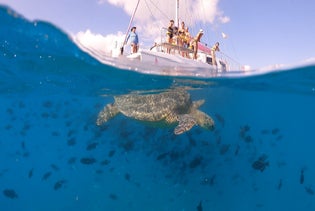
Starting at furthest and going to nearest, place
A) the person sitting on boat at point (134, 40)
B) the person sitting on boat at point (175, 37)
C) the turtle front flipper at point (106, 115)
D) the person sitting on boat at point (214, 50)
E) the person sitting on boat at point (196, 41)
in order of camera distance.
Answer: the person sitting on boat at point (214, 50)
the person sitting on boat at point (196, 41)
the person sitting on boat at point (175, 37)
the person sitting on boat at point (134, 40)
the turtle front flipper at point (106, 115)

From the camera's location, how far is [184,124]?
426 inches

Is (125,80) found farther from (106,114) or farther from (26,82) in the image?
(26,82)

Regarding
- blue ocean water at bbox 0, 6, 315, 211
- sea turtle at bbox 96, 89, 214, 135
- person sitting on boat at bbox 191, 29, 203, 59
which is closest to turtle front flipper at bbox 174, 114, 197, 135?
sea turtle at bbox 96, 89, 214, 135

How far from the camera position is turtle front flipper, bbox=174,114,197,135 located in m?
10.3

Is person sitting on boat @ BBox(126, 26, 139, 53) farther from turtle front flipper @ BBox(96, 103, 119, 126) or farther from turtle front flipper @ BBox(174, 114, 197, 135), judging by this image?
turtle front flipper @ BBox(174, 114, 197, 135)

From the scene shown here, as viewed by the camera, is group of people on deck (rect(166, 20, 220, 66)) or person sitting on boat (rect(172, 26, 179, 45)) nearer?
group of people on deck (rect(166, 20, 220, 66))

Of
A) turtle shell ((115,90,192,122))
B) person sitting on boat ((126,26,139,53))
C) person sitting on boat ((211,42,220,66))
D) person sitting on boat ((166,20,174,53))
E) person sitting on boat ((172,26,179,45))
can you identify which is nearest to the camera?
turtle shell ((115,90,192,122))

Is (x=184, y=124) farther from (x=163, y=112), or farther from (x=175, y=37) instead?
(x=175, y=37)

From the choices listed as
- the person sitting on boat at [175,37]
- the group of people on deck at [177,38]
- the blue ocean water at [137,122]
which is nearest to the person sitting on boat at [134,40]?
the group of people on deck at [177,38]

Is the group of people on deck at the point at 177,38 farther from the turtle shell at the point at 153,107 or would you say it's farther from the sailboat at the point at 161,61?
the turtle shell at the point at 153,107

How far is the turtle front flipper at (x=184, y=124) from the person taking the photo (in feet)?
33.8

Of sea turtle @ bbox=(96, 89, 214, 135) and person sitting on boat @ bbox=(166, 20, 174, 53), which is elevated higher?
person sitting on boat @ bbox=(166, 20, 174, 53)

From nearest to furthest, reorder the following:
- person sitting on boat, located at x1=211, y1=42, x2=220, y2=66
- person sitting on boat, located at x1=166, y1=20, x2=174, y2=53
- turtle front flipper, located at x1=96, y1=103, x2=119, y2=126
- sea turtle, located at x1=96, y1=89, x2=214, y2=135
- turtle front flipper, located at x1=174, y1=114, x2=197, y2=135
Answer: turtle front flipper, located at x1=174, y1=114, x2=197, y2=135, sea turtle, located at x1=96, y1=89, x2=214, y2=135, turtle front flipper, located at x1=96, y1=103, x2=119, y2=126, person sitting on boat, located at x1=166, y1=20, x2=174, y2=53, person sitting on boat, located at x1=211, y1=42, x2=220, y2=66

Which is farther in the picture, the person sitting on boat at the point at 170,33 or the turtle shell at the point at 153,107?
the person sitting on boat at the point at 170,33
